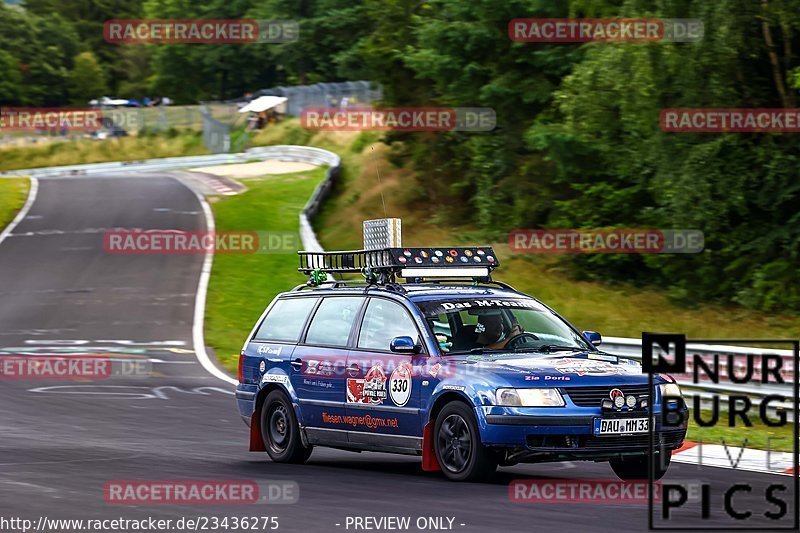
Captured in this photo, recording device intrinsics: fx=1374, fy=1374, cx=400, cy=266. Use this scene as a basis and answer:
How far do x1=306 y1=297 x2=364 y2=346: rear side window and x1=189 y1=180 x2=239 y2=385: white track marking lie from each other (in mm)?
8073

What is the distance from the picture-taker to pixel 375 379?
11.8 meters

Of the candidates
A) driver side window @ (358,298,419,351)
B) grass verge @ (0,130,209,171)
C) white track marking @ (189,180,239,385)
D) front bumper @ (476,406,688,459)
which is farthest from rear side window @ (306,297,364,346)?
grass verge @ (0,130,209,171)

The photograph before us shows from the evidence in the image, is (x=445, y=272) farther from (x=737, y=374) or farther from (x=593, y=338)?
(x=737, y=374)

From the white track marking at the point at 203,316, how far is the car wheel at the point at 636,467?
10.3 meters

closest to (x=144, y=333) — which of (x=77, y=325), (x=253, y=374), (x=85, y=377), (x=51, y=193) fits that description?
(x=77, y=325)

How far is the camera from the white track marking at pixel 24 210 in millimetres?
41344

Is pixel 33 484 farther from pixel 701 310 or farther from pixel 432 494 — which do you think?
pixel 701 310

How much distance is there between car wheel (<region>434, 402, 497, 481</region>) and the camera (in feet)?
34.6

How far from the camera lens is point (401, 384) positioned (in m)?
11.5

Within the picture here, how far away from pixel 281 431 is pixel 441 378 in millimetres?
2570

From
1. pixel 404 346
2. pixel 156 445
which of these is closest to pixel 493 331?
pixel 404 346

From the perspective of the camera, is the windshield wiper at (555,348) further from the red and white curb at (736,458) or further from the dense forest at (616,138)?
the dense forest at (616,138)

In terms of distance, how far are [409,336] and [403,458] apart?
2.14 m

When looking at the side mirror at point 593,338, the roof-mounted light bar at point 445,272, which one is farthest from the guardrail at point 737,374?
the roof-mounted light bar at point 445,272
